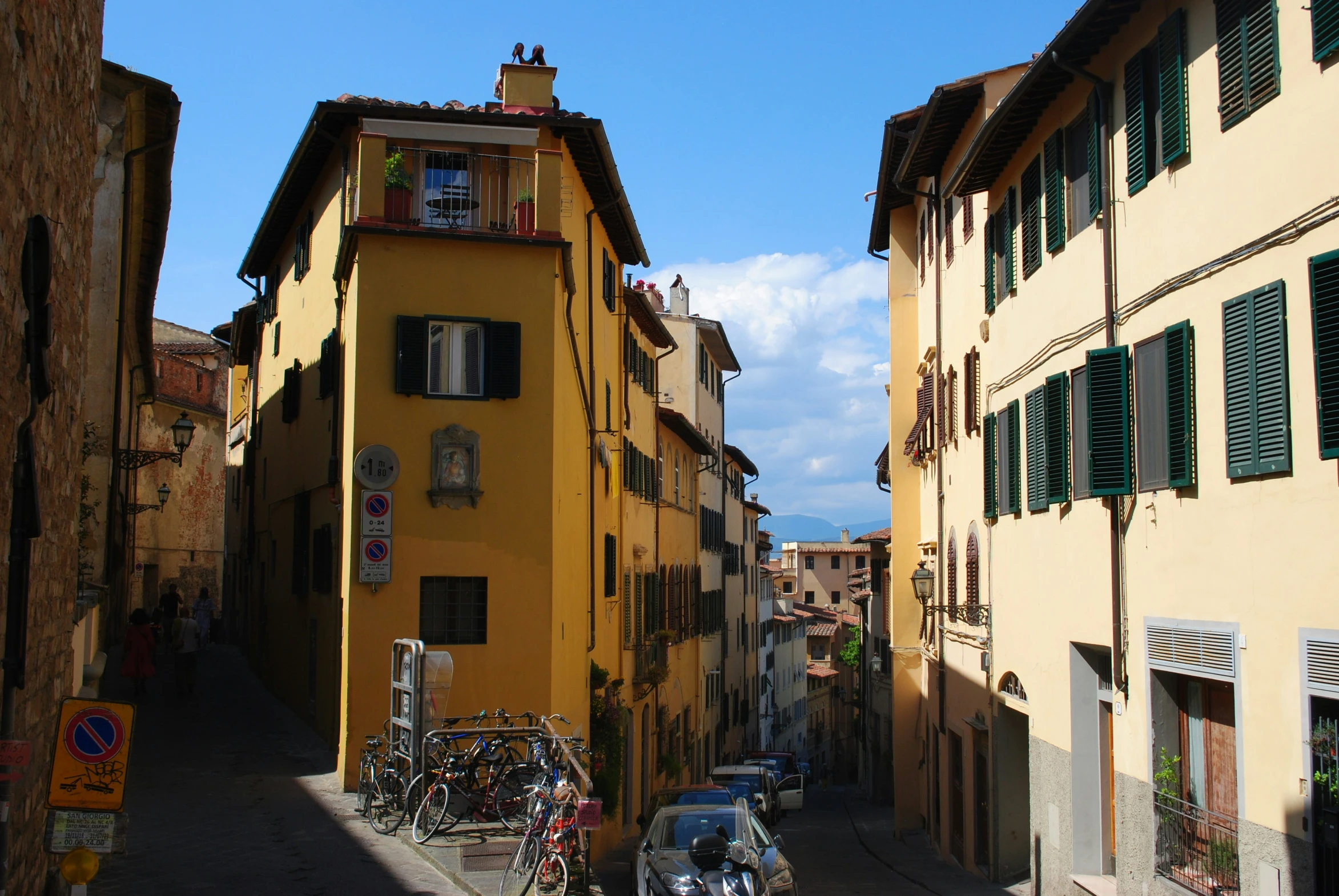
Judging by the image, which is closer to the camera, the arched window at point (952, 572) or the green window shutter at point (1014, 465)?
the green window shutter at point (1014, 465)

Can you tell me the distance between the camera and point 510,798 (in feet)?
47.5

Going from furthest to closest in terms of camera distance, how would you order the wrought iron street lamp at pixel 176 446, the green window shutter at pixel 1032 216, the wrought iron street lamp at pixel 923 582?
the wrought iron street lamp at pixel 176 446 → the wrought iron street lamp at pixel 923 582 → the green window shutter at pixel 1032 216

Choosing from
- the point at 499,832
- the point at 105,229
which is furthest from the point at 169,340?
the point at 499,832

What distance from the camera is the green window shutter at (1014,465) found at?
1639 centimetres

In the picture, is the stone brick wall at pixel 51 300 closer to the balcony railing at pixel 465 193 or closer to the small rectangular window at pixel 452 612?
the small rectangular window at pixel 452 612

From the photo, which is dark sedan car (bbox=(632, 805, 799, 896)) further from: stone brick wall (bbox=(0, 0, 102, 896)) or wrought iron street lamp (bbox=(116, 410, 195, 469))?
wrought iron street lamp (bbox=(116, 410, 195, 469))

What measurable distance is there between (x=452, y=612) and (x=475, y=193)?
19.9 feet

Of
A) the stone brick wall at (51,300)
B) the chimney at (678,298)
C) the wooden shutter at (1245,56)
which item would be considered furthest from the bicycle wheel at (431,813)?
the chimney at (678,298)

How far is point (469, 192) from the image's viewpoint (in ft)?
60.5

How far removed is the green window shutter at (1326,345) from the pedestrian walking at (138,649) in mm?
19139

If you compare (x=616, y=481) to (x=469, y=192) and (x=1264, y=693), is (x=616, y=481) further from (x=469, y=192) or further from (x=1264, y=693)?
(x=1264, y=693)

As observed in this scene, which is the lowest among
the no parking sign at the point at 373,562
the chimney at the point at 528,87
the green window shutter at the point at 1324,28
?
the no parking sign at the point at 373,562

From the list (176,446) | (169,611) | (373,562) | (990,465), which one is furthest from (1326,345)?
(169,611)

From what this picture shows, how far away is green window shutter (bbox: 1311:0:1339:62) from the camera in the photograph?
8453mm
